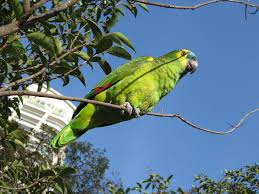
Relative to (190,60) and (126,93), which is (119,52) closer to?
(126,93)

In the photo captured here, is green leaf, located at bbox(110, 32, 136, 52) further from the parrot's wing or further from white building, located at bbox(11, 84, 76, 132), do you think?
white building, located at bbox(11, 84, 76, 132)

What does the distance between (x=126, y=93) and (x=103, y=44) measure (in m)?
0.70

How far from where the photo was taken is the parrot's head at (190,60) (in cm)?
381

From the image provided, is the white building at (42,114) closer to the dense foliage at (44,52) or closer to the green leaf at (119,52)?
the dense foliage at (44,52)

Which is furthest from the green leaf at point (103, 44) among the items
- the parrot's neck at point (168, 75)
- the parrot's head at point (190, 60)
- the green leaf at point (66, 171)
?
the green leaf at point (66, 171)

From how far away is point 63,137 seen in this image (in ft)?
10.2

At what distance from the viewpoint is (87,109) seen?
10.9 feet

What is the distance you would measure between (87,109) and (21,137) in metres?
1.06

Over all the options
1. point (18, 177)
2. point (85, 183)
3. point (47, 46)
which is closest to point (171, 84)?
point (47, 46)

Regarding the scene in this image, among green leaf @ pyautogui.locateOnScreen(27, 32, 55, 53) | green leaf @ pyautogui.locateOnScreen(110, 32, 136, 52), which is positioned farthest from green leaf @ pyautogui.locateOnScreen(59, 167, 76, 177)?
green leaf @ pyautogui.locateOnScreen(27, 32, 55, 53)

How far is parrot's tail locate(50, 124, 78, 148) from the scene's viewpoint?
3.05 m

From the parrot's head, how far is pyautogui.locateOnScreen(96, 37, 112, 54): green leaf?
1.24 metres

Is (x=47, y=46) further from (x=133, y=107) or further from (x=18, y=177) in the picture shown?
(x=18, y=177)

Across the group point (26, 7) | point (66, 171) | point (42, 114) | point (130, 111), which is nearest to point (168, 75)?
point (130, 111)
